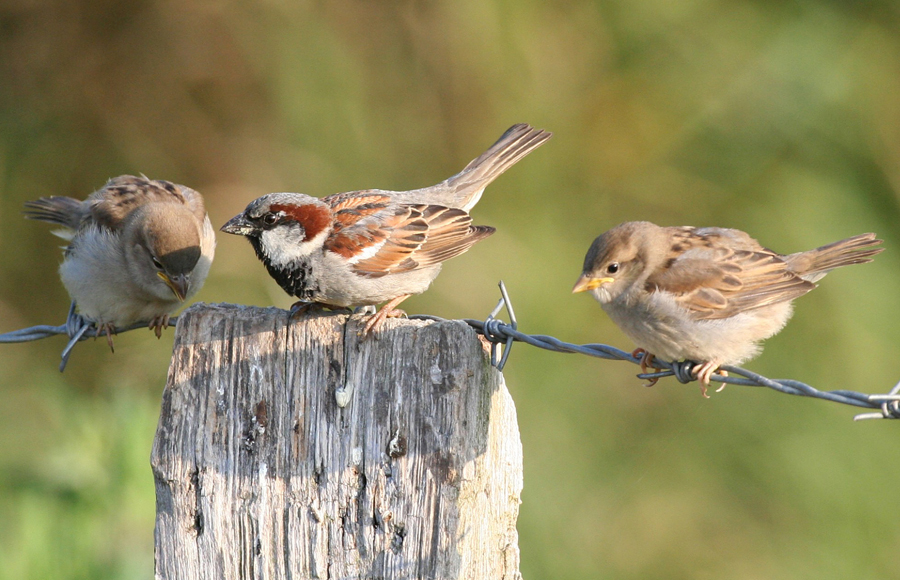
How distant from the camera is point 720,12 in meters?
6.31

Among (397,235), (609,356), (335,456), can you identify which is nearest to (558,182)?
(397,235)

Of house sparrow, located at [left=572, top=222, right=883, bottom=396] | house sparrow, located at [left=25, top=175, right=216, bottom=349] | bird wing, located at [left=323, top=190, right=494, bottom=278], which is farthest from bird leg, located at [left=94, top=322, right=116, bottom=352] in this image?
house sparrow, located at [left=572, top=222, right=883, bottom=396]

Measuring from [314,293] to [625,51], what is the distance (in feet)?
→ 12.8

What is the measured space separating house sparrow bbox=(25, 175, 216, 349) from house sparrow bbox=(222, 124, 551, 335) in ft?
3.24

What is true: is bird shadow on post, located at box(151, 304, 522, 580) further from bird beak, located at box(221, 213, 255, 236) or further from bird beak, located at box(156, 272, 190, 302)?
bird beak, located at box(156, 272, 190, 302)

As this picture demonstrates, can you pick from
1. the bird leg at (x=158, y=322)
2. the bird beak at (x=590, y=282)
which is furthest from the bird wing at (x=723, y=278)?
the bird leg at (x=158, y=322)

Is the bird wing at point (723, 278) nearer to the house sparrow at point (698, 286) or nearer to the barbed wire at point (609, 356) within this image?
the house sparrow at point (698, 286)

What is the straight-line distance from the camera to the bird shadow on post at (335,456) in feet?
7.54

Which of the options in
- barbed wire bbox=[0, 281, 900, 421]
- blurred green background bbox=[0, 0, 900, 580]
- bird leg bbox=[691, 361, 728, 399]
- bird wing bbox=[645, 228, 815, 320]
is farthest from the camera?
blurred green background bbox=[0, 0, 900, 580]

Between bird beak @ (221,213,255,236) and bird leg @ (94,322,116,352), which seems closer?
bird beak @ (221,213,255,236)

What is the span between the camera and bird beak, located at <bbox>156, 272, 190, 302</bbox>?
14.3 feet

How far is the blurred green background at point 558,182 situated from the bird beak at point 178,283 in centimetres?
92

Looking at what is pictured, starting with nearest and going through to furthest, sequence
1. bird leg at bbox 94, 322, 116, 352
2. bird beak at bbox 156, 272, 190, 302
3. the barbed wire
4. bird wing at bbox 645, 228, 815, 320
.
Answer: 1. the barbed wire
2. bird wing at bbox 645, 228, 815, 320
3. bird beak at bbox 156, 272, 190, 302
4. bird leg at bbox 94, 322, 116, 352

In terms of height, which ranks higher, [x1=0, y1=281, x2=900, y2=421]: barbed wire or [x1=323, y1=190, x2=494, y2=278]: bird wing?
[x1=323, y1=190, x2=494, y2=278]: bird wing
